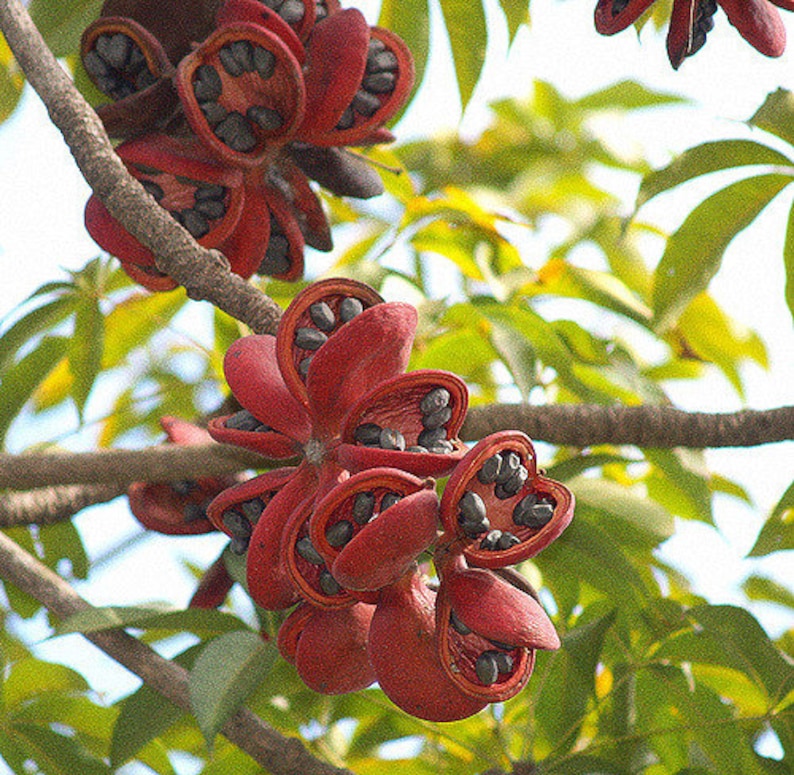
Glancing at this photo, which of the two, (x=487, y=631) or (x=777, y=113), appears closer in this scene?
(x=487, y=631)

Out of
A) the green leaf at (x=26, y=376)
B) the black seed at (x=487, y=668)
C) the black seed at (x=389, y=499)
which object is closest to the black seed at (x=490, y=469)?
the black seed at (x=389, y=499)

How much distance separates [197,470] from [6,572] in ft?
1.43

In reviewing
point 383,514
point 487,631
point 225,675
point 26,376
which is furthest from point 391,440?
point 26,376

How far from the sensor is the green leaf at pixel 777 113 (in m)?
2.01

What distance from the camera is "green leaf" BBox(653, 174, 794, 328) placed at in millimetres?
2264

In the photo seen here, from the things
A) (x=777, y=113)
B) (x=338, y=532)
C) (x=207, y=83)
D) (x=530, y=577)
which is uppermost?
(x=207, y=83)

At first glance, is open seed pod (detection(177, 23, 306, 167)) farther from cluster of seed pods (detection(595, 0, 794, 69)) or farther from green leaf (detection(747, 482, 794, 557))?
green leaf (detection(747, 482, 794, 557))

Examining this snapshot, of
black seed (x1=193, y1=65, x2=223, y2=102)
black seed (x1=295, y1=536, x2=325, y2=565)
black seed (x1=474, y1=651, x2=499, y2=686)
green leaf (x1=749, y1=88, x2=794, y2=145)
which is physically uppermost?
black seed (x1=193, y1=65, x2=223, y2=102)

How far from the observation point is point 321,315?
1.50m

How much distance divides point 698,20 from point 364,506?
102 centimetres

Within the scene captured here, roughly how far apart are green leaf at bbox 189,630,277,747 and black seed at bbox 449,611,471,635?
0.50 meters

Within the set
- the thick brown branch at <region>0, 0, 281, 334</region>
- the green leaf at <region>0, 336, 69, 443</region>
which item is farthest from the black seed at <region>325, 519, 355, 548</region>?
the green leaf at <region>0, 336, 69, 443</region>

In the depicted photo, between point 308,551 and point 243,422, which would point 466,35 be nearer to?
point 243,422

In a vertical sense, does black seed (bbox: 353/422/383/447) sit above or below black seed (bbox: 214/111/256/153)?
below
